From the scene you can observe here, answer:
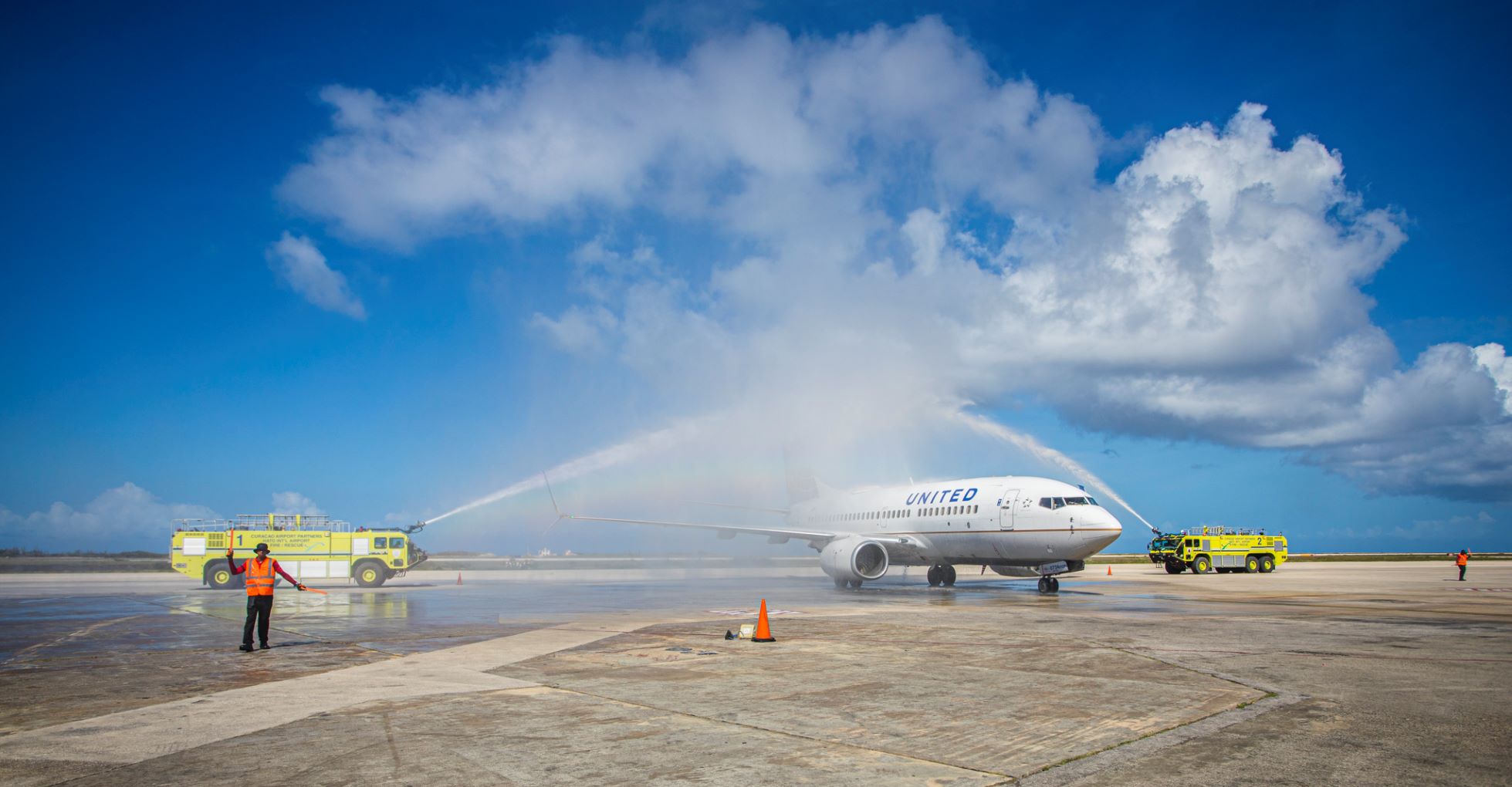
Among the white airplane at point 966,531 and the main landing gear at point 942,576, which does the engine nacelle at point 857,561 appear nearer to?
the white airplane at point 966,531

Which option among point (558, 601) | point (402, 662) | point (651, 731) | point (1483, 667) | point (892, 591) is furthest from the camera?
point (892, 591)

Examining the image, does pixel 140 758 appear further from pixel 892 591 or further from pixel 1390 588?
pixel 1390 588

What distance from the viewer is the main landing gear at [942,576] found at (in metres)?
32.7

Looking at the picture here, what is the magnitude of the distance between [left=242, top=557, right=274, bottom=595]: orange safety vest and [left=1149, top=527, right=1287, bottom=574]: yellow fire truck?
46.9m

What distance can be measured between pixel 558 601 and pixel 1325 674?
19423 millimetres

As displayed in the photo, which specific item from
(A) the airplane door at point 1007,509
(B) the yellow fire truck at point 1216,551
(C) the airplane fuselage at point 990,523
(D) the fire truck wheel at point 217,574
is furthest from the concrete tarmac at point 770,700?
(B) the yellow fire truck at point 1216,551

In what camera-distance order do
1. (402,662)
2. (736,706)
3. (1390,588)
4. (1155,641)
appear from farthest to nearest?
1. (1390,588)
2. (1155,641)
3. (402,662)
4. (736,706)

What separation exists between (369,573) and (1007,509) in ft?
85.3

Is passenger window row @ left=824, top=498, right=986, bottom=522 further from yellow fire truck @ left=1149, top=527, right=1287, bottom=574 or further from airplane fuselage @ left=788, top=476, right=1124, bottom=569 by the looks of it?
yellow fire truck @ left=1149, top=527, right=1287, bottom=574

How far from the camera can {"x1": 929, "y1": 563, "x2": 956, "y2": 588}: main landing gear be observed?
107 ft

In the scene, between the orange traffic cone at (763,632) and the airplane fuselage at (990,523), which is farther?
the airplane fuselage at (990,523)

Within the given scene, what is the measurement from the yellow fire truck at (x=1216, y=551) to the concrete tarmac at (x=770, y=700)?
102 feet

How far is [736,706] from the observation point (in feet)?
27.3

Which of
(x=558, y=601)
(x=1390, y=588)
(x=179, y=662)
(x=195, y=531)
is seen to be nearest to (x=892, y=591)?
(x=558, y=601)
